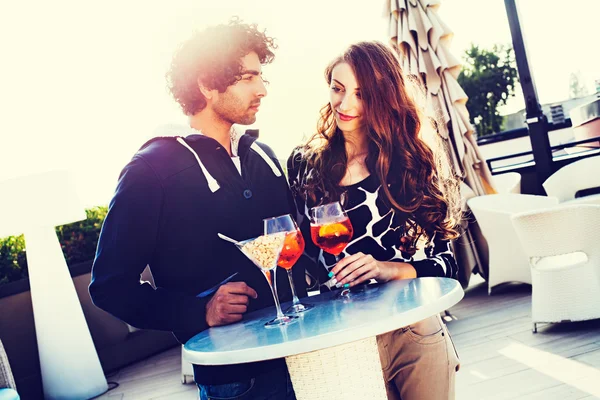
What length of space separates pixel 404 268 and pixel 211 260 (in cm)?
56

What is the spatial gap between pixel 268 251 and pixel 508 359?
7.11 feet

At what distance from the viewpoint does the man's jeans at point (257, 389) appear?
1.50 meters

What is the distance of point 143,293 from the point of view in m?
1.43

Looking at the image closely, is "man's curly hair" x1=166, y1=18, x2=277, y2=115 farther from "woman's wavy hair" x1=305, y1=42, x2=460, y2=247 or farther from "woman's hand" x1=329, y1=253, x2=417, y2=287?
"woman's hand" x1=329, y1=253, x2=417, y2=287

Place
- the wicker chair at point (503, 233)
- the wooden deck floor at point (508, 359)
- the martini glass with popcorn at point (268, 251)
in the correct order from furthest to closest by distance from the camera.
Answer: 1. the wicker chair at point (503, 233)
2. the wooden deck floor at point (508, 359)
3. the martini glass with popcorn at point (268, 251)

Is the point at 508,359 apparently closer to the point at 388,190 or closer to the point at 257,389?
the point at 388,190

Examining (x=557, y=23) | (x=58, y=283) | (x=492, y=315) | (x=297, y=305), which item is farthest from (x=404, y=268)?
(x=557, y=23)

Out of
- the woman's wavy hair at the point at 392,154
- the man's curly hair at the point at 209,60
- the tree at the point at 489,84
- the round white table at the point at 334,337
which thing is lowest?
the round white table at the point at 334,337

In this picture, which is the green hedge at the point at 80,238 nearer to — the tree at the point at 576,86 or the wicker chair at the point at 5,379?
the wicker chair at the point at 5,379

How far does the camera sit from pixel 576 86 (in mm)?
8977

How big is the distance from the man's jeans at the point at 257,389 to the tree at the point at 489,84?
37.6ft

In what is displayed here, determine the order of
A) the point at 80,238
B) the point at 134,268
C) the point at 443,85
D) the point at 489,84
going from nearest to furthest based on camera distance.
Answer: the point at 134,268, the point at 443,85, the point at 80,238, the point at 489,84

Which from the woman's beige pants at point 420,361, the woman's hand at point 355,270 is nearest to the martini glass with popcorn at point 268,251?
the woman's hand at point 355,270

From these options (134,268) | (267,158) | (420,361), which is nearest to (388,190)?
(267,158)
